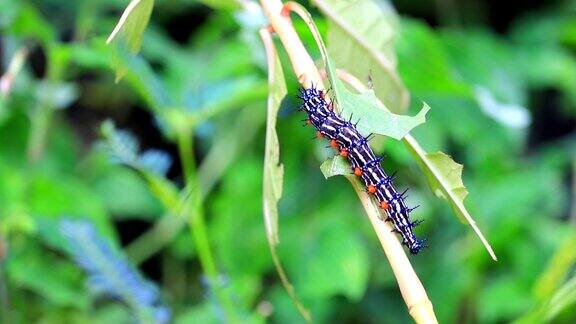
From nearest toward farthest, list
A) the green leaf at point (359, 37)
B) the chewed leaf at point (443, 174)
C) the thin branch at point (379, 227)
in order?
the thin branch at point (379, 227) → the chewed leaf at point (443, 174) → the green leaf at point (359, 37)

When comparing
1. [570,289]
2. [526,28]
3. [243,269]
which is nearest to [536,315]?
[570,289]

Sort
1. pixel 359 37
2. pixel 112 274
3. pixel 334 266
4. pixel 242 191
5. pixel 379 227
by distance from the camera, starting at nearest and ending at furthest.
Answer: pixel 379 227, pixel 359 37, pixel 112 274, pixel 334 266, pixel 242 191

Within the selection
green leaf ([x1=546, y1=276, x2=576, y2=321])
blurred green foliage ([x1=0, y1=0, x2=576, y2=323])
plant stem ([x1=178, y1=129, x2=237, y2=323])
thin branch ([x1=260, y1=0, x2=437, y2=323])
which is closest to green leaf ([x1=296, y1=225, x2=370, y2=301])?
blurred green foliage ([x1=0, y1=0, x2=576, y2=323])

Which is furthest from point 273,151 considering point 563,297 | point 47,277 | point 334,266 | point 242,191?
point 242,191

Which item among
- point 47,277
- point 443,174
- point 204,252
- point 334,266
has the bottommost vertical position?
point 334,266

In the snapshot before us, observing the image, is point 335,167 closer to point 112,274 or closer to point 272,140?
point 272,140

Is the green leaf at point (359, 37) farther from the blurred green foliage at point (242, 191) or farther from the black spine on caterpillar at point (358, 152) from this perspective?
the blurred green foliage at point (242, 191)

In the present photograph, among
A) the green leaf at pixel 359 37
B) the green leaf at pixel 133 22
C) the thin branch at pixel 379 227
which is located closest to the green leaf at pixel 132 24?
the green leaf at pixel 133 22
